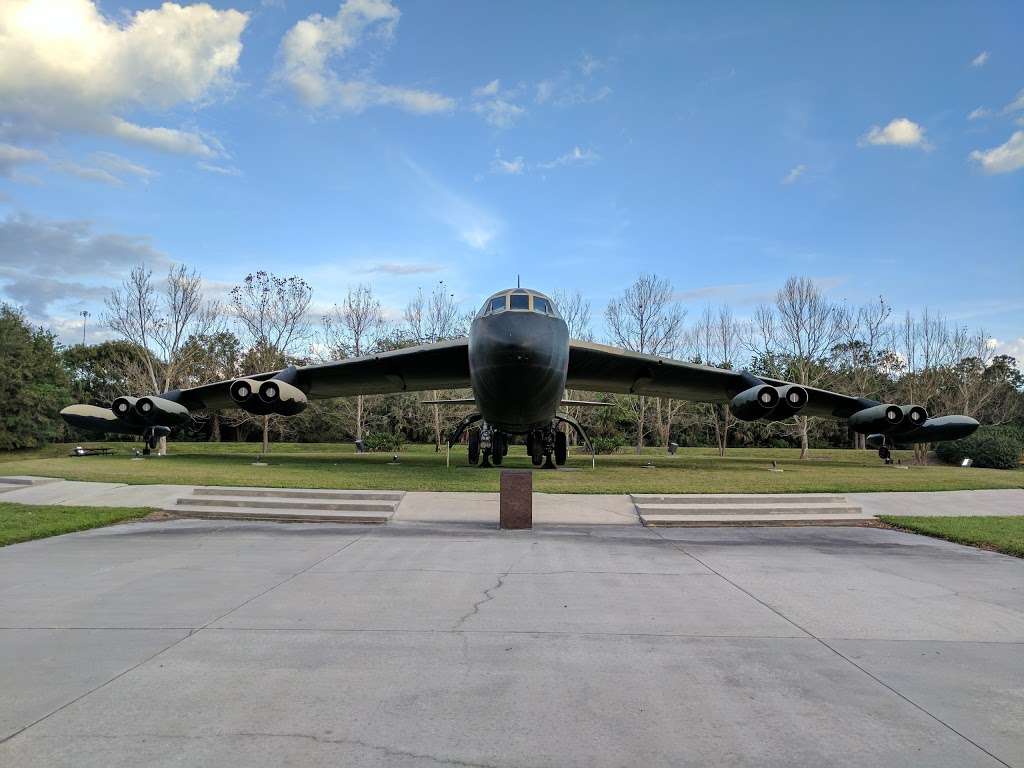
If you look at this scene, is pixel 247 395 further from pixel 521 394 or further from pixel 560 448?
pixel 560 448

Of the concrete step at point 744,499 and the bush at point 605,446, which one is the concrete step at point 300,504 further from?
the bush at point 605,446

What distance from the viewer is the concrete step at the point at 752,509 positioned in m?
10.9

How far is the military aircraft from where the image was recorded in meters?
13.5

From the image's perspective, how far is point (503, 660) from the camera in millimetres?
3910

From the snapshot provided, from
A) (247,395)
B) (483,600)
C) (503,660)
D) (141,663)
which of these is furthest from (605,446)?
(141,663)

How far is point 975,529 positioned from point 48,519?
562 inches

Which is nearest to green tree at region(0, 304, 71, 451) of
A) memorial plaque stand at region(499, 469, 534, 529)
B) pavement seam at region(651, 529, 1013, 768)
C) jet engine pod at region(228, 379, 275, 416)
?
jet engine pod at region(228, 379, 275, 416)

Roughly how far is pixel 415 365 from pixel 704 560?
43.5 feet

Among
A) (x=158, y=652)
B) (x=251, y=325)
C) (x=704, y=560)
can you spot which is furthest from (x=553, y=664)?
(x=251, y=325)

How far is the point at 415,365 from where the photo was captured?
63.5ft

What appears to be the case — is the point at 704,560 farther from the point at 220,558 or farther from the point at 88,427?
the point at 88,427

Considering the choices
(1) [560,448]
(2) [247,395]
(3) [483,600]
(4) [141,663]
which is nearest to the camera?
(4) [141,663]

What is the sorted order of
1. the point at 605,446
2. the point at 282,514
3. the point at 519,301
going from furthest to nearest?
the point at 605,446
the point at 519,301
the point at 282,514

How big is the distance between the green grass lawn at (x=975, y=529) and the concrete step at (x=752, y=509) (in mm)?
814
